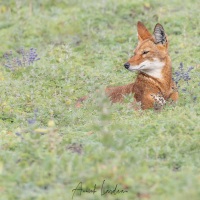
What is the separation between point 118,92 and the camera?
32.4 ft

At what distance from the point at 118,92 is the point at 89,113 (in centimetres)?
135

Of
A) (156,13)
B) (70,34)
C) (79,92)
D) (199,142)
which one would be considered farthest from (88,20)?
(199,142)

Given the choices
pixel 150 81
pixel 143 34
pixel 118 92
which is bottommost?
pixel 118 92

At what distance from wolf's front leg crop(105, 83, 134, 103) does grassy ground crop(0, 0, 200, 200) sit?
0.65 ft

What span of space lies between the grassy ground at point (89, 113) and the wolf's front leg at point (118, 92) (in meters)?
0.20

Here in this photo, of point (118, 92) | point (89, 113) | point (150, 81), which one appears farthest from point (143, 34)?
point (89, 113)

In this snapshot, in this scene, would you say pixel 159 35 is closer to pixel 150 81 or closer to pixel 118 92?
pixel 150 81

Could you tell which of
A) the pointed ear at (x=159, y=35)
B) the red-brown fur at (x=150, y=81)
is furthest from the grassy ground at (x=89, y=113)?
the pointed ear at (x=159, y=35)

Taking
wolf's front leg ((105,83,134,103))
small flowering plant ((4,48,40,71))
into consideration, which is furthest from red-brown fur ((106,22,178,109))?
small flowering plant ((4,48,40,71))

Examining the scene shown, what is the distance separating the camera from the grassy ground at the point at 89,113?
18.4ft

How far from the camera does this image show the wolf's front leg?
9742 millimetres

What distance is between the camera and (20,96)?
9289 mm

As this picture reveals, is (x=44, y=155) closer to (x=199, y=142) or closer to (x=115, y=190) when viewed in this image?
(x=115, y=190)

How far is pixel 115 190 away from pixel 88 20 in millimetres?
8267
